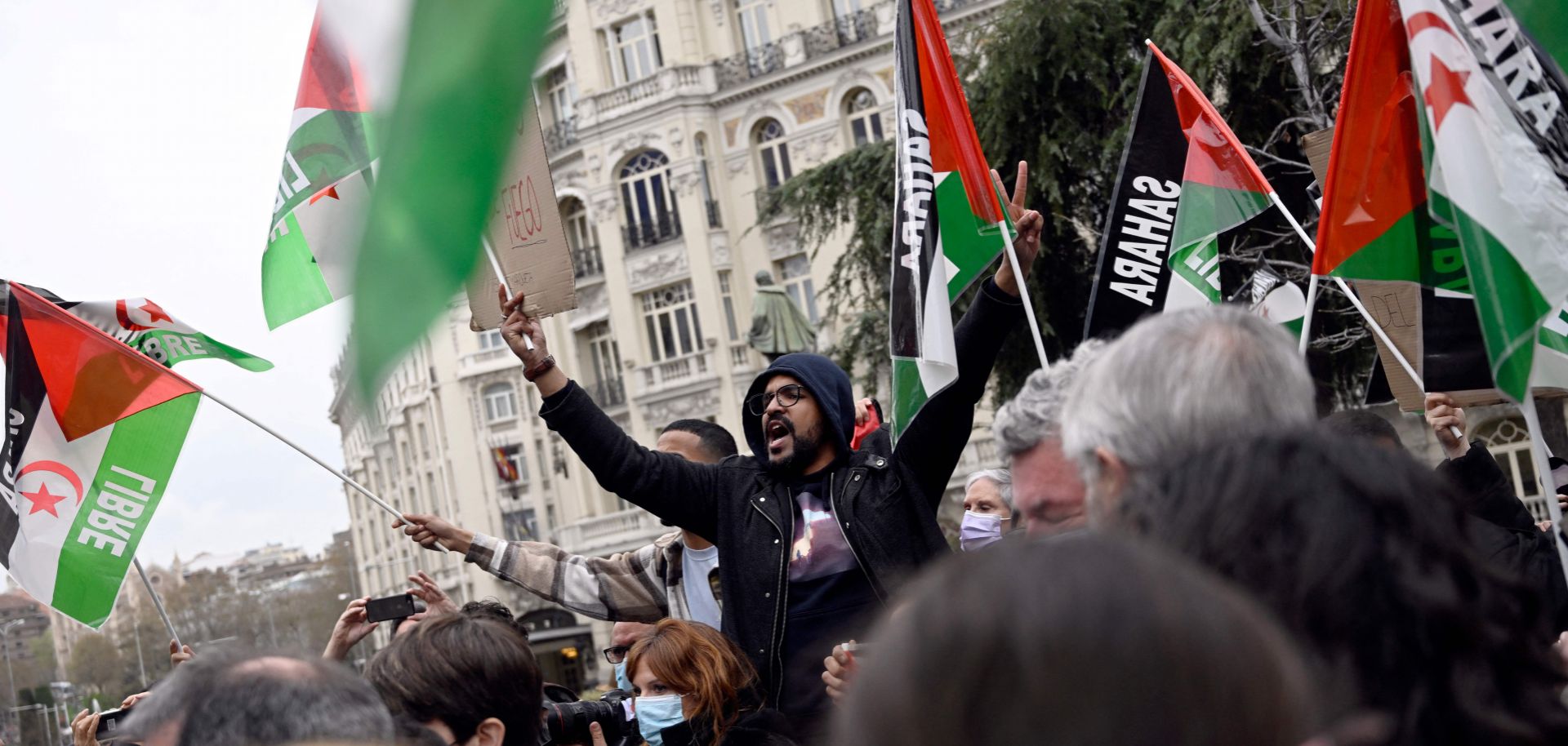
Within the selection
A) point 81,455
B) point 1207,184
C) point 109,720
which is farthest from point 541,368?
point 81,455

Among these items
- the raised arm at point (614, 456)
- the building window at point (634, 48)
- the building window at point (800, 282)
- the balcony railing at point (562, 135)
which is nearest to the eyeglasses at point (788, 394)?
the raised arm at point (614, 456)

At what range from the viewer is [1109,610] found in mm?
1117

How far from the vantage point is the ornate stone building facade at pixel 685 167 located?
105 ft

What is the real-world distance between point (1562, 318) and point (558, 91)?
1362 inches

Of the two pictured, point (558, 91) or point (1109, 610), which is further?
point (558, 91)

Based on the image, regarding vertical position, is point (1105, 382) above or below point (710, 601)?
above

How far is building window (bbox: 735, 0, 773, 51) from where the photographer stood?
33.5 meters

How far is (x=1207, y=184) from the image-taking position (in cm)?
530

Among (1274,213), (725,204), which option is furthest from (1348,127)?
(725,204)

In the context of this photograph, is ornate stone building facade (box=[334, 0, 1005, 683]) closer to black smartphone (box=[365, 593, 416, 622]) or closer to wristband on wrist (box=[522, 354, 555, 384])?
black smartphone (box=[365, 593, 416, 622])

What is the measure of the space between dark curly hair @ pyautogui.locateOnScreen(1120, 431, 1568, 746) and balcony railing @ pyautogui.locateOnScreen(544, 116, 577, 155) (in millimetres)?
34149

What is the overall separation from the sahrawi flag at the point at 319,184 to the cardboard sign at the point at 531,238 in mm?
392

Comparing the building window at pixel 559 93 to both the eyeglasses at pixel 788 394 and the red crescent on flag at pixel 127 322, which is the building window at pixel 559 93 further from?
Result: the eyeglasses at pixel 788 394

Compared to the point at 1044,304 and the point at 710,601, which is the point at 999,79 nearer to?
the point at 1044,304
